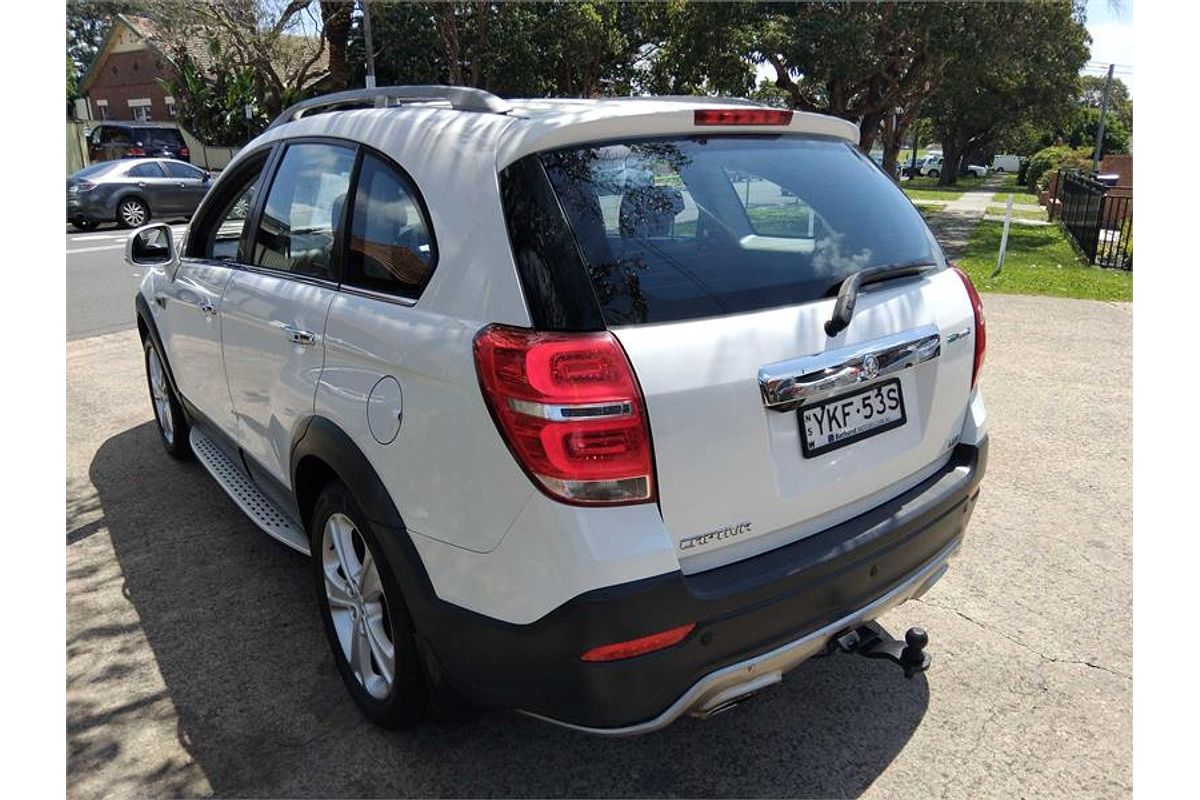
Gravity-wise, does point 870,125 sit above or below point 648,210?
above

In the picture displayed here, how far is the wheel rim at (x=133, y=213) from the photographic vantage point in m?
18.5

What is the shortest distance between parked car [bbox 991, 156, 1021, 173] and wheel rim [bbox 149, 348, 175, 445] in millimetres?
96040

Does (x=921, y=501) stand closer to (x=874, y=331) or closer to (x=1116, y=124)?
(x=874, y=331)

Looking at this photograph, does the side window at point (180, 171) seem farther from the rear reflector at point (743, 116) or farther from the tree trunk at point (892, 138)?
the rear reflector at point (743, 116)

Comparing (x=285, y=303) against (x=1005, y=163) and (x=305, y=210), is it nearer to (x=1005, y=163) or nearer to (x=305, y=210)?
(x=305, y=210)

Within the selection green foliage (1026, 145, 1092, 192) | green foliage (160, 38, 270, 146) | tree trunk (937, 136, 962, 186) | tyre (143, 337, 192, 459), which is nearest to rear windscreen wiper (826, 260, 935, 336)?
tyre (143, 337, 192, 459)

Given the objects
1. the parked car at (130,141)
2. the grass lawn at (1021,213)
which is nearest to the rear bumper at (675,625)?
the grass lawn at (1021,213)

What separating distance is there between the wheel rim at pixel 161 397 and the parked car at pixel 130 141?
81.6ft

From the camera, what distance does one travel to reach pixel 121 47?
45469mm

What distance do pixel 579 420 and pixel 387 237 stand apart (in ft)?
3.39

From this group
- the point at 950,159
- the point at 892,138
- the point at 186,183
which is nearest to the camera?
the point at 186,183

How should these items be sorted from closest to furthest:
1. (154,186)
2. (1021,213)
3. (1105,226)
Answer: (1105,226)
(154,186)
(1021,213)

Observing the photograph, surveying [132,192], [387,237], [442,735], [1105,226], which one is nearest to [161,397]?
[387,237]

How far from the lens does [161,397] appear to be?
5074 millimetres
